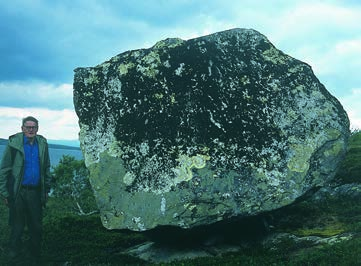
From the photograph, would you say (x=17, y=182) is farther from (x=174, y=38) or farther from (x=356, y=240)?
(x=356, y=240)

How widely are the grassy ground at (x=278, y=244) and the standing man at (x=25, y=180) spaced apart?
102 cm

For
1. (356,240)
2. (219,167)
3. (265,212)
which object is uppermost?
(219,167)

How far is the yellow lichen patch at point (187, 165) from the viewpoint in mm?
12148

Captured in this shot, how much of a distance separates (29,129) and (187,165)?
4.33m

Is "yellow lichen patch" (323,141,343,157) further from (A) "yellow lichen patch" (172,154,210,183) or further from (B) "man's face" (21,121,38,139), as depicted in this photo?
(B) "man's face" (21,121,38,139)

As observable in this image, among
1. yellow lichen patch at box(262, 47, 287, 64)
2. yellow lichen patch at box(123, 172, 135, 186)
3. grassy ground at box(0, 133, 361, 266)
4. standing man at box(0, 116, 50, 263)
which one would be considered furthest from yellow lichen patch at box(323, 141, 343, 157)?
standing man at box(0, 116, 50, 263)

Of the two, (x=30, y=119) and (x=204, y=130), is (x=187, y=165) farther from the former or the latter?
(x=30, y=119)

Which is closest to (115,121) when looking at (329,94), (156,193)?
(156,193)

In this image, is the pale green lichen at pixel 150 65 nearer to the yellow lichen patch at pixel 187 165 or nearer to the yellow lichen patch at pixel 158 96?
the yellow lichen patch at pixel 158 96

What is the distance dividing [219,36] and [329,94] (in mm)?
3643

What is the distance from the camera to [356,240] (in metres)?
11.1

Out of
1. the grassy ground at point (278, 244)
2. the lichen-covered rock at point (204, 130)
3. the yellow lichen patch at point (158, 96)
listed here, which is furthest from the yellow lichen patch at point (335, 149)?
the yellow lichen patch at point (158, 96)

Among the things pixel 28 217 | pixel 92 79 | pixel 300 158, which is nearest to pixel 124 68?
pixel 92 79

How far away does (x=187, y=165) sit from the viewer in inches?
484
